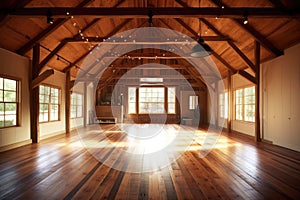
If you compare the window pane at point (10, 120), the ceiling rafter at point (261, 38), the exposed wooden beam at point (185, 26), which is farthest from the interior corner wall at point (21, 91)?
the ceiling rafter at point (261, 38)

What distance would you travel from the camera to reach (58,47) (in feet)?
26.3

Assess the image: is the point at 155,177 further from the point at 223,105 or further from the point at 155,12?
the point at 223,105

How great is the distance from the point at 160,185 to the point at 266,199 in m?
1.39

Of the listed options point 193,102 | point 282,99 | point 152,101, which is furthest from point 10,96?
point 193,102

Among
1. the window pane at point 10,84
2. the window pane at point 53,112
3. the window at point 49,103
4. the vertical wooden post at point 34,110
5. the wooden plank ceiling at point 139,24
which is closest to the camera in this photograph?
the wooden plank ceiling at point 139,24

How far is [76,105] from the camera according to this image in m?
12.8

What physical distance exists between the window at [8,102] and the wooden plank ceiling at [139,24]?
0.95 metres

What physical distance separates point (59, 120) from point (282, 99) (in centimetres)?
828

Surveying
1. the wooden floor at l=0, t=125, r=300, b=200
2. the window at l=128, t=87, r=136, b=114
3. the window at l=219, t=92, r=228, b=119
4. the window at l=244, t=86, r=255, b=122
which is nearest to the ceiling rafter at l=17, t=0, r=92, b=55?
the wooden floor at l=0, t=125, r=300, b=200

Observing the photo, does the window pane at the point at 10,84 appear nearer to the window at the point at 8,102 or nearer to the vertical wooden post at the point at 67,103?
the window at the point at 8,102

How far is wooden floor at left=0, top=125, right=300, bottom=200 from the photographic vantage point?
314 centimetres

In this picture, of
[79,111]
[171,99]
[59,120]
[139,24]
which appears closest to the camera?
[59,120]

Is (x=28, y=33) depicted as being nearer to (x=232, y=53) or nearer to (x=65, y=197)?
(x=65, y=197)

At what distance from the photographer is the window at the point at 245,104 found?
29.8 feet
